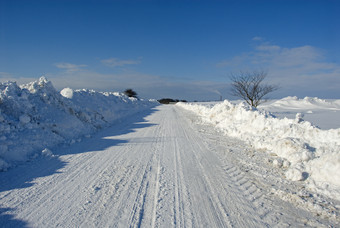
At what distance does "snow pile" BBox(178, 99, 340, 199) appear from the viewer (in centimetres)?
378

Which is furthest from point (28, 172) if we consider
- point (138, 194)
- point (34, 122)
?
point (34, 122)

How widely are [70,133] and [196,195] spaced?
620 cm

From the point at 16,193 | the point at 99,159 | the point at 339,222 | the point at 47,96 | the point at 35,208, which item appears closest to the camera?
the point at 339,222

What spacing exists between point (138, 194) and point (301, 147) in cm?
436

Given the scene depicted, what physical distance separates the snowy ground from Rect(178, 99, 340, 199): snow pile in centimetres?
2

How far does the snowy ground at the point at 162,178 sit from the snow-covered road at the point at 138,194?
0.02 m

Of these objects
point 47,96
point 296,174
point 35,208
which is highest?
point 47,96

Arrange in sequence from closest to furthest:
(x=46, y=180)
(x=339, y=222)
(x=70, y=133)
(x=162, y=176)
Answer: (x=339, y=222) < (x=46, y=180) < (x=162, y=176) < (x=70, y=133)

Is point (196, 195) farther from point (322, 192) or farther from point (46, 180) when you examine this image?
point (46, 180)

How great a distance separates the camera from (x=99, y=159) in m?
5.23

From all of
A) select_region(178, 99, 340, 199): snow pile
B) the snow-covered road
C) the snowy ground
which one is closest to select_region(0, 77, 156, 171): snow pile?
→ the snowy ground

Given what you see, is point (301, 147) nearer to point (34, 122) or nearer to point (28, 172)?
point (28, 172)

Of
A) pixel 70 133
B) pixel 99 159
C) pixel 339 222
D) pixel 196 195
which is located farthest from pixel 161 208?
pixel 70 133

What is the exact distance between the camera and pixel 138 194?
3400 millimetres
